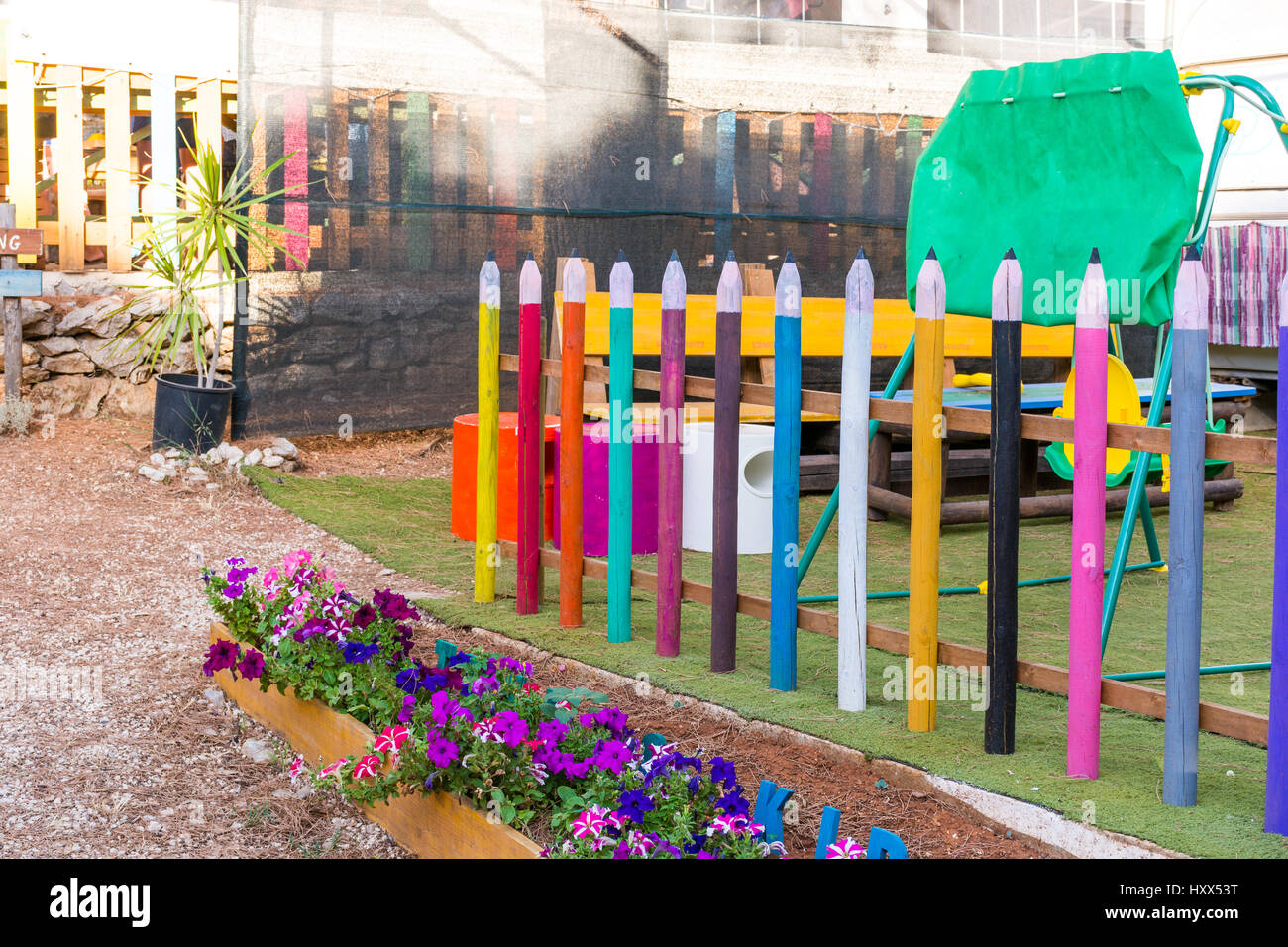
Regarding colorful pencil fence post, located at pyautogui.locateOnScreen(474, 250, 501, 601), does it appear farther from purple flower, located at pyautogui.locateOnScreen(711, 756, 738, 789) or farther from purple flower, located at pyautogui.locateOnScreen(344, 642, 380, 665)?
purple flower, located at pyautogui.locateOnScreen(711, 756, 738, 789)

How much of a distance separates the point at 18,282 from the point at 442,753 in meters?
6.31

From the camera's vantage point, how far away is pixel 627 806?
7.91ft

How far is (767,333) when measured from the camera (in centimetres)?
706

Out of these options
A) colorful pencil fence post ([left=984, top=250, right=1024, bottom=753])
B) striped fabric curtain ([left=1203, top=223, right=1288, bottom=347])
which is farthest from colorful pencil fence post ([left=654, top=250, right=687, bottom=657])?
striped fabric curtain ([left=1203, top=223, right=1288, bottom=347])

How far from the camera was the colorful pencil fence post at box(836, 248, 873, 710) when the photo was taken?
11.0ft

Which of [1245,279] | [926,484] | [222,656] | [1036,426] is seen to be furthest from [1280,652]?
[1245,279]

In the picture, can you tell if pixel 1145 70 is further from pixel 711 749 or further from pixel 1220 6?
pixel 1220 6

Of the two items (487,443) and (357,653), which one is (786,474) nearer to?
(357,653)

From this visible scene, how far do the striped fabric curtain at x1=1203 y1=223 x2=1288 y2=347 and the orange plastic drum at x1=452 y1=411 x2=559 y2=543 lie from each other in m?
6.71

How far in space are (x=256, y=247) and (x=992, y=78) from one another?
4865 mm

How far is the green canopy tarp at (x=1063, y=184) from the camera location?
11.4 feet

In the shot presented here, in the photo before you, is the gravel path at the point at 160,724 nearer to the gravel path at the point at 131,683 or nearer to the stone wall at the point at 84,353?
the gravel path at the point at 131,683
